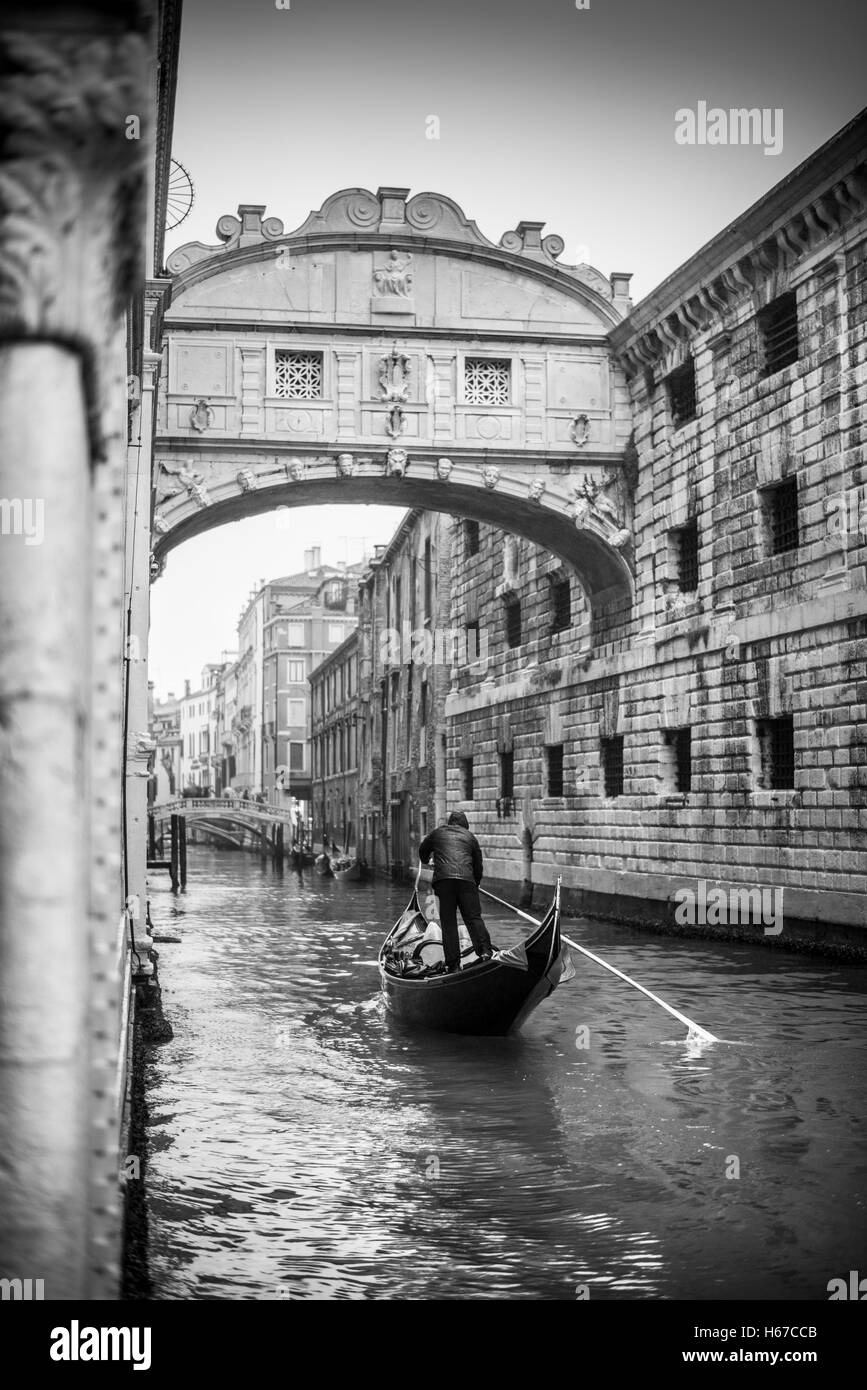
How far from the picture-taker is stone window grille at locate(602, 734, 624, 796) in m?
18.7

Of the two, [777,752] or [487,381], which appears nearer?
[777,752]

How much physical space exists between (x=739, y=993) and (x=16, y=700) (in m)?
10.3

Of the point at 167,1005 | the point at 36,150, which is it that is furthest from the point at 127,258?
the point at 167,1005

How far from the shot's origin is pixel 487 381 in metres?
17.5

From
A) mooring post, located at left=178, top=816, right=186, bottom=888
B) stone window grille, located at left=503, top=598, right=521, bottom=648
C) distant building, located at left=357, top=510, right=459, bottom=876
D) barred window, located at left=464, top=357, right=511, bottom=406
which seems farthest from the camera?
mooring post, located at left=178, top=816, right=186, bottom=888

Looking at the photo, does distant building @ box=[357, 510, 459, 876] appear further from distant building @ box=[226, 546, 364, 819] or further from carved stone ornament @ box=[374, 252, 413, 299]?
distant building @ box=[226, 546, 364, 819]

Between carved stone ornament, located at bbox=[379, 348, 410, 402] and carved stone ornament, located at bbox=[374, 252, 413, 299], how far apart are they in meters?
0.72

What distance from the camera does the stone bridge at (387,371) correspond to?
1686cm

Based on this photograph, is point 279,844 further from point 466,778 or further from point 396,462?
point 396,462

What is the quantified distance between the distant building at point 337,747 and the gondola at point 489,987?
2910 centimetres

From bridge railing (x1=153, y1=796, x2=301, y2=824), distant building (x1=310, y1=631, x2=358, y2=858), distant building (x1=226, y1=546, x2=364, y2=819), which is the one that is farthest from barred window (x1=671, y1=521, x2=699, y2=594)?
distant building (x1=226, y1=546, x2=364, y2=819)

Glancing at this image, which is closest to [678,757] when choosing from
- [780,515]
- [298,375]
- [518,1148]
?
[780,515]

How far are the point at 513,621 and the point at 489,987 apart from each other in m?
15.0

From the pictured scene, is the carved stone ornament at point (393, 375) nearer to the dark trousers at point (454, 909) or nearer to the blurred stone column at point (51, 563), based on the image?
the dark trousers at point (454, 909)
